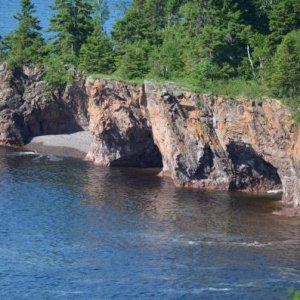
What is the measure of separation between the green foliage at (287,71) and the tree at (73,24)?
Answer: 133 ft

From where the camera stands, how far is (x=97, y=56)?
328 feet

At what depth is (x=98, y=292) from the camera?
167 feet

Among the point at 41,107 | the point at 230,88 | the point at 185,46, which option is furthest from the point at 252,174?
the point at 41,107

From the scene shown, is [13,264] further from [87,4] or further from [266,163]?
[87,4]

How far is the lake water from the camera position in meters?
51.9

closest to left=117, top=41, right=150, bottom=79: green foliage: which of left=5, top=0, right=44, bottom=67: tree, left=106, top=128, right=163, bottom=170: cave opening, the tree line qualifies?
the tree line

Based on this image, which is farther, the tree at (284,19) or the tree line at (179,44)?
the tree at (284,19)

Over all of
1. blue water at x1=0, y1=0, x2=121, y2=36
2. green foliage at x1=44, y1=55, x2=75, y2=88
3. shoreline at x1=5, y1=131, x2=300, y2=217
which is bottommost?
shoreline at x1=5, y1=131, x2=300, y2=217

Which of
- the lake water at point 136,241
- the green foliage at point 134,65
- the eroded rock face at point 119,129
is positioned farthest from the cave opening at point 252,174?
Answer: the green foliage at point 134,65

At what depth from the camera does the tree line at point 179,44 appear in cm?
8256

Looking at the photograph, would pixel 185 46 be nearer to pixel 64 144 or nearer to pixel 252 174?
pixel 252 174

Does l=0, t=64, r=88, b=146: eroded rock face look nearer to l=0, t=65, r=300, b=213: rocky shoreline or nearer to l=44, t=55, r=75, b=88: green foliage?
l=0, t=65, r=300, b=213: rocky shoreline

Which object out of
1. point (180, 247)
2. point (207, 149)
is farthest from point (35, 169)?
point (180, 247)

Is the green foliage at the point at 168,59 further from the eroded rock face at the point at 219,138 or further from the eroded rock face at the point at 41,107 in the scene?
the eroded rock face at the point at 41,107
